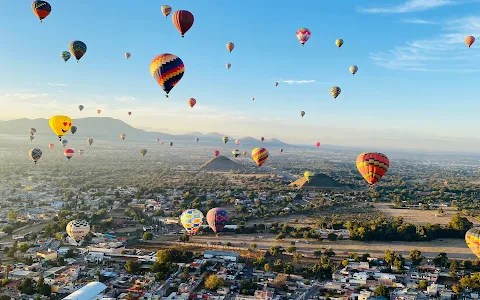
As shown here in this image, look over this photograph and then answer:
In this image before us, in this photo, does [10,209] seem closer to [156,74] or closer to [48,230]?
[48,230]

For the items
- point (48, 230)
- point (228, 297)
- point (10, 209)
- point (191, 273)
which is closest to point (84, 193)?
point (10, 209)

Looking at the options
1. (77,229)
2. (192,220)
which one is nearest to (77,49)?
(77,229)

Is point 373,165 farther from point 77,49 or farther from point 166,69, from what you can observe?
point 77,49

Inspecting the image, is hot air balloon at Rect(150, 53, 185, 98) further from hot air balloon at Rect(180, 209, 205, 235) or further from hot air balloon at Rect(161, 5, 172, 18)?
hot air balloon at Rect(180, 209, 205, 235)

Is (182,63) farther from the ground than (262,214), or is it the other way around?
(182,63)

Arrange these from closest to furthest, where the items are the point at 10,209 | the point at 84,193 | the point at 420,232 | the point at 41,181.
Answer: the point at 420,232 → the point at 10,209 → the point at 84,193 → the point at 41,181

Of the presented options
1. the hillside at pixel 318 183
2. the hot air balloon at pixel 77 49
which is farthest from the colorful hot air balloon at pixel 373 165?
the hillside at pixel 318 183
